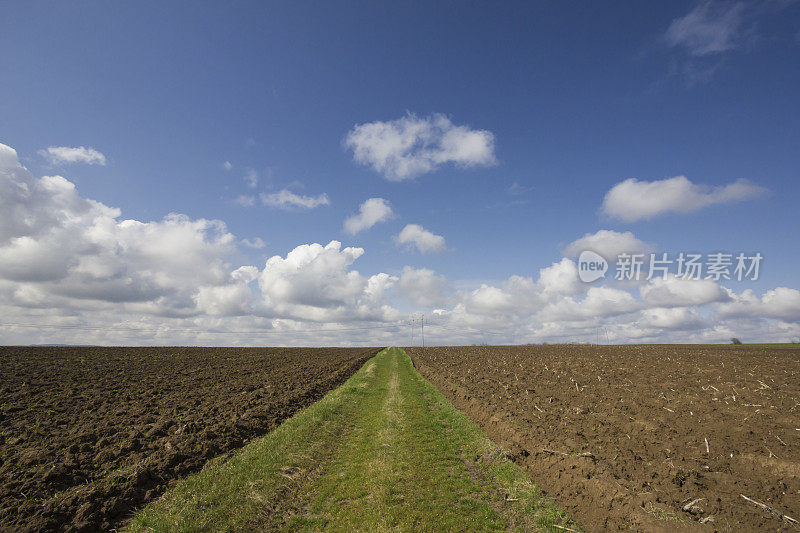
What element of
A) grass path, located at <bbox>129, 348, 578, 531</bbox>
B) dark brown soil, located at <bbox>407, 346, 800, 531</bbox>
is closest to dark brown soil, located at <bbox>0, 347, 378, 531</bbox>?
grass path, located at <bbox>129, 348, 578, 531</bbox>

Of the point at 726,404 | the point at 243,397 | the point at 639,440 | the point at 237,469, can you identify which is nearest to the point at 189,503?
the point at 237,469

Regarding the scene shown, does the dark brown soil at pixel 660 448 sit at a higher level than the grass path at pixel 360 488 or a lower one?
higher

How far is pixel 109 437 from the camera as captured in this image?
12633 millimetres

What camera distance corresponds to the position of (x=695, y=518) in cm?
657

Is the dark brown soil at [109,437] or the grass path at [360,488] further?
the dark brown soil at [109,437]

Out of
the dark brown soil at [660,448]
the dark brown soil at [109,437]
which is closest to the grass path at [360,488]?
the dark brown soil at [660,448]

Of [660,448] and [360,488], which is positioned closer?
[360,488]

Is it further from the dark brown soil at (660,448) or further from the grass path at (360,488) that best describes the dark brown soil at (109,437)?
the dark brown soil at (660,448)

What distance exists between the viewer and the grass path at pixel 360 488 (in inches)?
281

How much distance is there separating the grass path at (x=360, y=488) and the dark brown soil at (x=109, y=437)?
3.88 ft

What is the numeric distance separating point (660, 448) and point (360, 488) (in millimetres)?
8462

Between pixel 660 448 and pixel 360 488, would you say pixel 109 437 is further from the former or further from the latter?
pixel 660 448

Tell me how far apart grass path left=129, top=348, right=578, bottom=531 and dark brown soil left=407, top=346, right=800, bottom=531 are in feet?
3.37

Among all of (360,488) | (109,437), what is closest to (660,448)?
(360,488)
